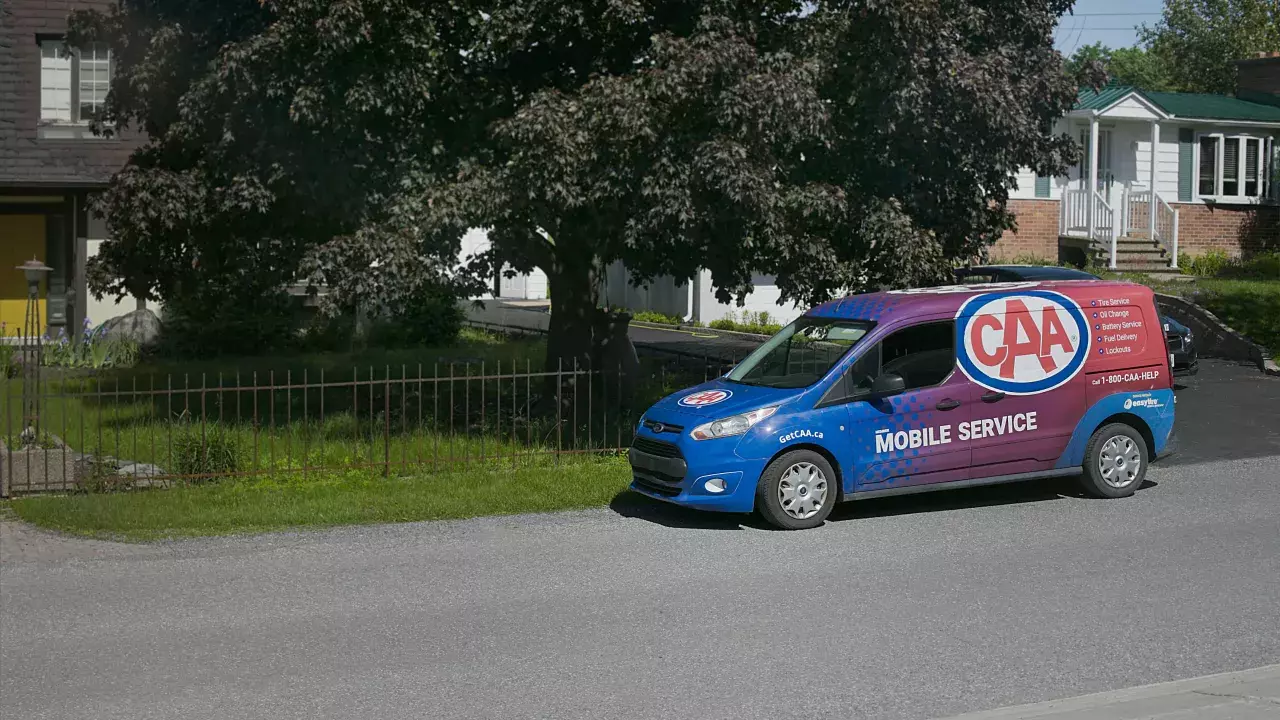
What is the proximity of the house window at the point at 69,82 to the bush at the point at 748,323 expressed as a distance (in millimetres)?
13148

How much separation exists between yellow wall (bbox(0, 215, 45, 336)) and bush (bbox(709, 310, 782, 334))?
13.6m

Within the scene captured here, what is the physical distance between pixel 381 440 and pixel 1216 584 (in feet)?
28.8

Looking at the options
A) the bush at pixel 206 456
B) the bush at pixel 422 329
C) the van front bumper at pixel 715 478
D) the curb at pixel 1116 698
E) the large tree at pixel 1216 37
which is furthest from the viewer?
the large tree at pixel 1216 37

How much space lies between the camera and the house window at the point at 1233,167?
110 ft

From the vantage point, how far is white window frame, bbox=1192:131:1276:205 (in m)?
33.3

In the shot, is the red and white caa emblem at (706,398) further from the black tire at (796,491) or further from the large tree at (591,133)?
the large tree at (591,133)

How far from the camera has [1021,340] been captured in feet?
37.6

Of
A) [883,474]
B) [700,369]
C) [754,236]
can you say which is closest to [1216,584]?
[883,474]

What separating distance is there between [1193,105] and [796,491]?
2796 centimetres

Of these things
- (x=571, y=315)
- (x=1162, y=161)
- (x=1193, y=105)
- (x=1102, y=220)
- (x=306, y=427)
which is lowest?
(x=306, y=427)

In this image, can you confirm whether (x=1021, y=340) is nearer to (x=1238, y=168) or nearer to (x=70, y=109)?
(x=70, y=109)

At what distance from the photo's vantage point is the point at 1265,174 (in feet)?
111

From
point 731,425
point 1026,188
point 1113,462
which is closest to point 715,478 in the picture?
point 731,425

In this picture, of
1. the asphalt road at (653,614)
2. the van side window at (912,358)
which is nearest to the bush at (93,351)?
the asphalt road at (653,614)
